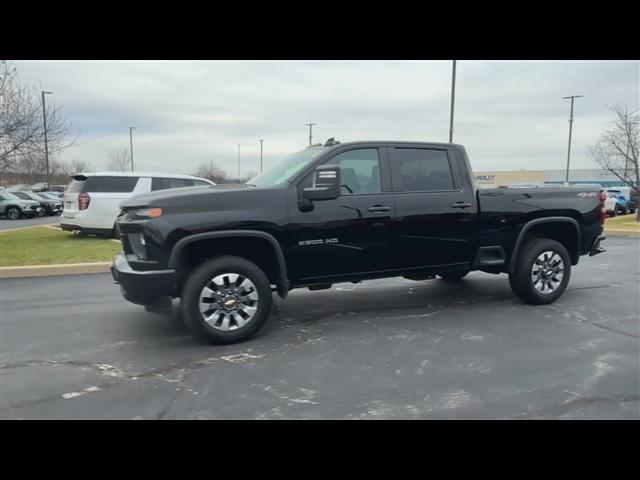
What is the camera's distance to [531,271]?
18.5 feet

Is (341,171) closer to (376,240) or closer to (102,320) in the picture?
(376,240)

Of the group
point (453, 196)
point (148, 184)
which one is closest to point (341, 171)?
point (453, 196)

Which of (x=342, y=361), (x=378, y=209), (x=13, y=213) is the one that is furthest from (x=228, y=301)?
(x=13, y=213)

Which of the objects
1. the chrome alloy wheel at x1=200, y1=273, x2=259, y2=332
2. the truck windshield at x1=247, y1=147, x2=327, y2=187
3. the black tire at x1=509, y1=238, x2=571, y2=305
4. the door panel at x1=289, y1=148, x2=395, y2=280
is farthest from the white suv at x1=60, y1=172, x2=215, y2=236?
the black tire at x1=509, y1=238, x2=571, y2=305

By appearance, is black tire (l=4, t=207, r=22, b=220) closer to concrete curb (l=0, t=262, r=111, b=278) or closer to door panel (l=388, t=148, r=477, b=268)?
concrete curb (l=0, t=262, r=111, b=278)

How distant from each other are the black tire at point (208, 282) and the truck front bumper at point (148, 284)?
0.15 metres

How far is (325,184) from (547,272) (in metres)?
3.24

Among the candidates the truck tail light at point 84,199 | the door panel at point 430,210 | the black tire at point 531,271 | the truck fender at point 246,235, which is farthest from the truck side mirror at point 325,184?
the truck tail light at point 84,199

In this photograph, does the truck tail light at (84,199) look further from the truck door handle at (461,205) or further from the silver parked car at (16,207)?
the silver parked car at (16,207)

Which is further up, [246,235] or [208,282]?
[246,235]

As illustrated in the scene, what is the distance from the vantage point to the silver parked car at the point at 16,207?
953 inches

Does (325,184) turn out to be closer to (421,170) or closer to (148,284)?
(421,170)
